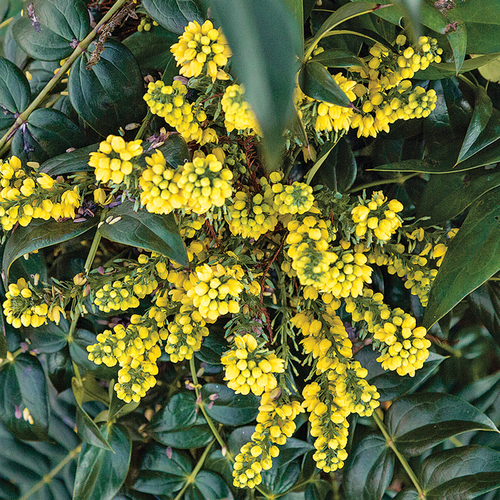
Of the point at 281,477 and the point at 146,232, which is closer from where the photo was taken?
the point at 146,232

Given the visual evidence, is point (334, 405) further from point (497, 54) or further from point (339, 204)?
point (497, 54)

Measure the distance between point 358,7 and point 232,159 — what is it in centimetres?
18

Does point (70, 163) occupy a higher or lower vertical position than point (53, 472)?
higher

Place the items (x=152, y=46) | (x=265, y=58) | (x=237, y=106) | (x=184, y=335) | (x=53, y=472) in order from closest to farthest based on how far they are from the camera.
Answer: (x=265, y=58)
(x=237, y=106)
(x=184, y=335)
(x=152, y=46)
(x=53, y=472)

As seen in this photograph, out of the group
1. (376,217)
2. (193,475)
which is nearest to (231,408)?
(193,475)

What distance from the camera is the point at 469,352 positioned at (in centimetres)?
69

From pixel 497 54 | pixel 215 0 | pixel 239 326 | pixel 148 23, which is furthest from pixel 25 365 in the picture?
pixel 497 54

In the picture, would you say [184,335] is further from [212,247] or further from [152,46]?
[152,46]

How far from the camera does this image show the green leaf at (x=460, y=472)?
600 mm

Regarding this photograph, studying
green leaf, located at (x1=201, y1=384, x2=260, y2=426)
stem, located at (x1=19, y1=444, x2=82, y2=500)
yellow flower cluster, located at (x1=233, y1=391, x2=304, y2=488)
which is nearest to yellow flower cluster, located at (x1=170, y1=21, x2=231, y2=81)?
yellow flower cluster, located at (x1=233, y1=391, x2=304, y2=488)

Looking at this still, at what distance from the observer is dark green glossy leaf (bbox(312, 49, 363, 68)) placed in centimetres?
41

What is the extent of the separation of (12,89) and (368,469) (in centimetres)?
71

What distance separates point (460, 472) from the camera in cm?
62

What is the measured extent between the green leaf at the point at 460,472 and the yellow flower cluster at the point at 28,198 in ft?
1.96
